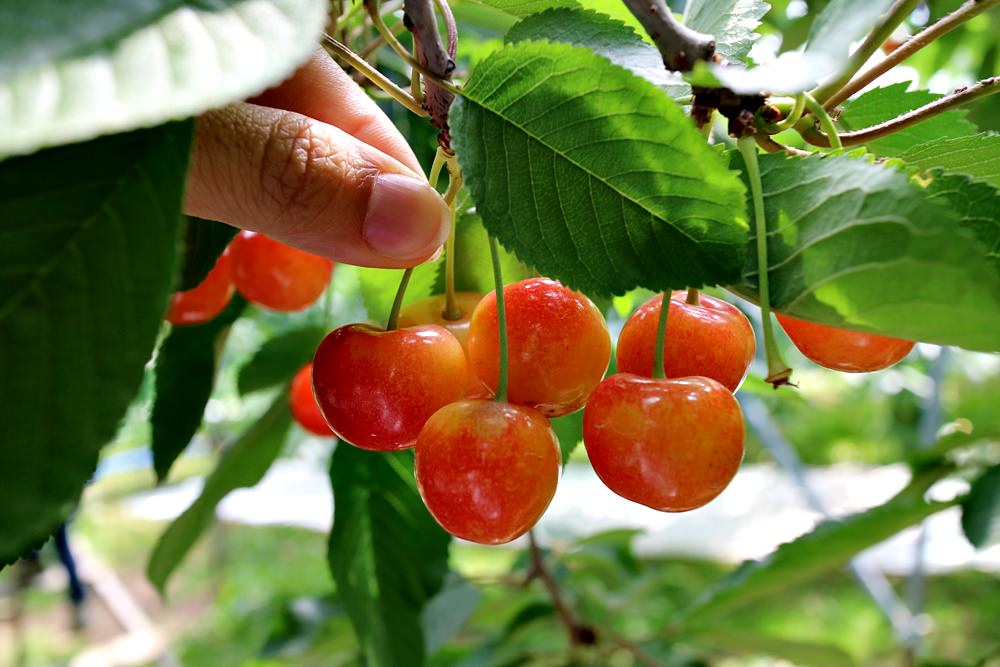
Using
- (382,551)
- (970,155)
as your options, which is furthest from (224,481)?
(970,155)

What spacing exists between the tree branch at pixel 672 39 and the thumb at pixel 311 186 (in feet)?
0.64

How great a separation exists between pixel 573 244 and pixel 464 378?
0.49ft

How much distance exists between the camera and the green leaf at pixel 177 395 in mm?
953

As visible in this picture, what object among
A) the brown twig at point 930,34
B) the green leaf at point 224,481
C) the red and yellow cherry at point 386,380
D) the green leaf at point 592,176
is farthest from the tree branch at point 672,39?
the green leaf at point 224,481

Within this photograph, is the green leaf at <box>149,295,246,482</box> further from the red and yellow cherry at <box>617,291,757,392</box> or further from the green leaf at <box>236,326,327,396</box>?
the red and yellow cherry at <box>617,291,757,392</box>

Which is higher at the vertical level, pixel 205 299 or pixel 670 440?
pixel 670 440

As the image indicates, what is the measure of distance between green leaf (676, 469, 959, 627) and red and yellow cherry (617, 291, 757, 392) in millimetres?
581

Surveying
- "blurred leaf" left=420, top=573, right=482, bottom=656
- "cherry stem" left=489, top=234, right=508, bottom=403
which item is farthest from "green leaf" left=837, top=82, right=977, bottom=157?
"blurred leaf" left=420, top=573, right=482, bottom=656

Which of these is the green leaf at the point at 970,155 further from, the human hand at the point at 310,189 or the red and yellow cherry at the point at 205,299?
the red and yellow cherry at the point at 205,299

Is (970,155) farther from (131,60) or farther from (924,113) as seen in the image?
(131,60)

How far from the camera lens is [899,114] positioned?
2.19 ft

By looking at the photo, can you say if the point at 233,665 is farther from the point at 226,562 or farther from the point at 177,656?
the point at 226,562

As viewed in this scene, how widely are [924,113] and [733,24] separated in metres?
0.13

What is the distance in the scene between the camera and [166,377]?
3.16 feet
